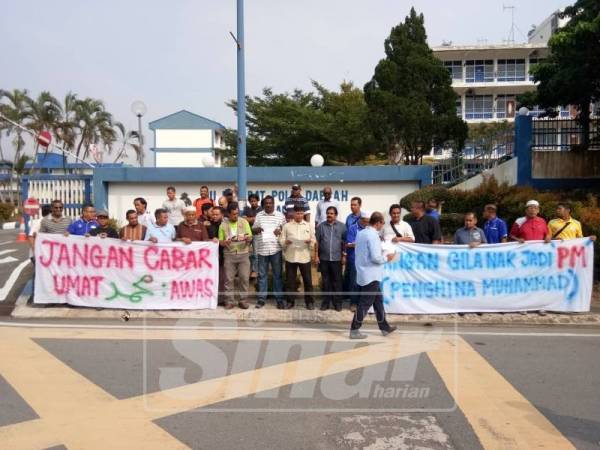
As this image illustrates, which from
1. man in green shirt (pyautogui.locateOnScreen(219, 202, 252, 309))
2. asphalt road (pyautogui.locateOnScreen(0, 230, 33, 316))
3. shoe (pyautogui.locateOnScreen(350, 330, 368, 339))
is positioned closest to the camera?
shoe (pyautogui.locateOnScreen(350, 330, 368, 339))

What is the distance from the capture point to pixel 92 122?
44.4 m

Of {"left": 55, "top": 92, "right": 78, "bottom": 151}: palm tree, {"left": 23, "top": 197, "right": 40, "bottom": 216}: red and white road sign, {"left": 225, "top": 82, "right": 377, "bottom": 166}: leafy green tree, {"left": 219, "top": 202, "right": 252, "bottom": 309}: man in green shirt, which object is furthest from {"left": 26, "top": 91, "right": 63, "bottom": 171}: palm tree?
{"left": 219, "top": 202, "right": 252, "bottom": 309}: man in green shirt

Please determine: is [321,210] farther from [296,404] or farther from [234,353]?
[296,404]

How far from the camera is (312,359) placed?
6508 millimetres

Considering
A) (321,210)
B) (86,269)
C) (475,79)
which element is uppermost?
(475,79)

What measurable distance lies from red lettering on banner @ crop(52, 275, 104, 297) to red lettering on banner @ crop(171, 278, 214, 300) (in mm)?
1177

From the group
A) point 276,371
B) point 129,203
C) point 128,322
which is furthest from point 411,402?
point 129,203

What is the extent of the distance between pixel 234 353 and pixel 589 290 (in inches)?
223

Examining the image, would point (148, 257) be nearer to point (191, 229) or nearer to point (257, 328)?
point (191, 229)

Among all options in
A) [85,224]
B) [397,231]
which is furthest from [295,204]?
[85,224]

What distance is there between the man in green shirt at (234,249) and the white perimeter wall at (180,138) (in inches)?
2406

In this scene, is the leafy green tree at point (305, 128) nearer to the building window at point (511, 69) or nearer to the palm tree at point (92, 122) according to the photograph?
the palm tree at point (92, 122)

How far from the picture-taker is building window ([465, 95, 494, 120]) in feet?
193

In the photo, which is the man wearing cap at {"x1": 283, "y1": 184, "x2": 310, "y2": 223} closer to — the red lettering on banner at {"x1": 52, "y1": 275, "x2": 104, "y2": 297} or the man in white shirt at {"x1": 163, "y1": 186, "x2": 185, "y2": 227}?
the man in white shirt at {"x1": 163, "y1": 186, "x2": 185, "y2": 227}
